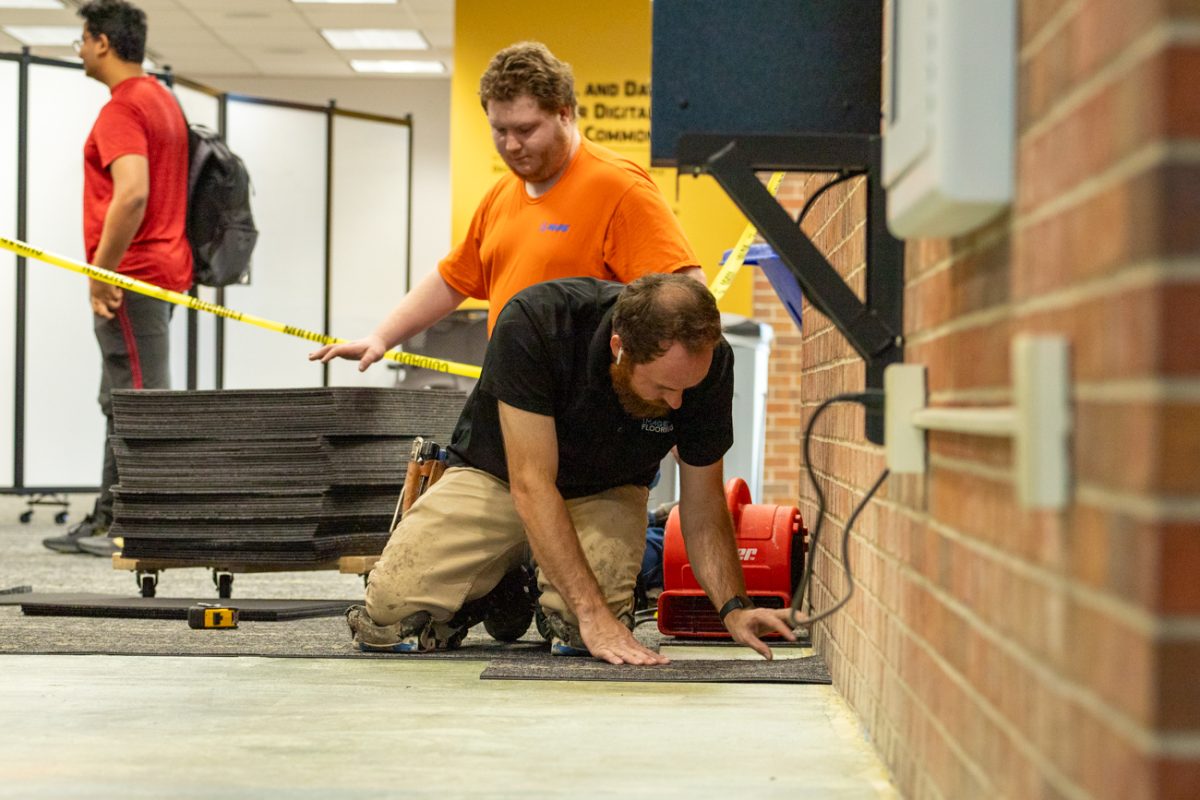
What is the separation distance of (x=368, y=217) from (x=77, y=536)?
173 inches

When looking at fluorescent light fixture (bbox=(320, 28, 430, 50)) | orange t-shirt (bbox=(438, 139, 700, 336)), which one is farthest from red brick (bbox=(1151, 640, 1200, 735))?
fluorescent light fixture (bbox=(320, 28, 430, 50))

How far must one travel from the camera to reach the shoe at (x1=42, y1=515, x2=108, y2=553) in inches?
198

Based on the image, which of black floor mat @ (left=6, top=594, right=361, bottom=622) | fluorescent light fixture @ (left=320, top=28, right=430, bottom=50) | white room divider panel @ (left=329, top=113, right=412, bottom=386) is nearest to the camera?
black floor mat @ (left=6, top=594, right=361, bottom=622)

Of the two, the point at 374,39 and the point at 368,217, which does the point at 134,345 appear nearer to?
the point at 368,217

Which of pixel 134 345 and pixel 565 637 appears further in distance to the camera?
pixel 134 345

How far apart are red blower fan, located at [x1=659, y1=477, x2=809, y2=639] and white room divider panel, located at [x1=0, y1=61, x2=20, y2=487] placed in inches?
193

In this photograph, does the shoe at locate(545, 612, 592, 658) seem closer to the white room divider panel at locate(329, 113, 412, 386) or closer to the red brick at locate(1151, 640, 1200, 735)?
the red brick at locate(1151, 640, 1200, 735)

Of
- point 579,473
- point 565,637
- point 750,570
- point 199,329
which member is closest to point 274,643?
point 565,637

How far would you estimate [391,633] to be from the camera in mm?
2619

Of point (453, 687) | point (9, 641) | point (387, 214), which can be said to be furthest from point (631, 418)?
point (387, 214)

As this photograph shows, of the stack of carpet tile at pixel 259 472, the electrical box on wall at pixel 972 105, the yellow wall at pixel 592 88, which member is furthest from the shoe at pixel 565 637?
the yellow wall at pixel 592 88

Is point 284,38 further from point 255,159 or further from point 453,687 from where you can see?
point 453,687

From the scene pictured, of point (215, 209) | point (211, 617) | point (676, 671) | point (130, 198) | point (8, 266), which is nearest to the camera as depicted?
point (676, 671)

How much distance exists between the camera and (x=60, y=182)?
690cm
